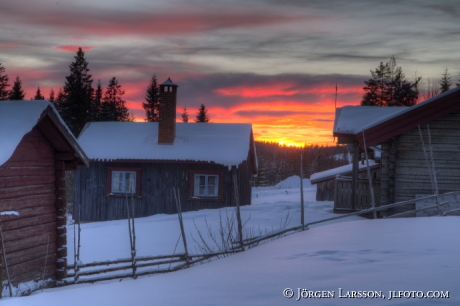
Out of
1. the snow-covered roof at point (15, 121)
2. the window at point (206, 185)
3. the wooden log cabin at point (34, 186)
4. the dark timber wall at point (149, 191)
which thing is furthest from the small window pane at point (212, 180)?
the snow-covered roof at point (15, 121)

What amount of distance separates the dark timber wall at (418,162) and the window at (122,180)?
12.4 metres

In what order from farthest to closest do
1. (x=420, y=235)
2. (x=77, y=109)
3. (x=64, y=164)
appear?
(x=77, y=109), (x=64, y=164), (x=420, y=235)

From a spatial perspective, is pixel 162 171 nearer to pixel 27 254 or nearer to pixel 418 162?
pixel 418 162

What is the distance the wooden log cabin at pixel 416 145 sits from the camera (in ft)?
45.5

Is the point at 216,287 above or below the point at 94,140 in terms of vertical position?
below

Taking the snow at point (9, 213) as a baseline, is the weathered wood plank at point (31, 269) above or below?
below

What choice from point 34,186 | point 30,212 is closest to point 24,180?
point 34,186

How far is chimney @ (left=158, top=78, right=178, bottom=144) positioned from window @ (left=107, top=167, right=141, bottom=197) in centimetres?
208

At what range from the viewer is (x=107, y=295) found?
633 centimetres

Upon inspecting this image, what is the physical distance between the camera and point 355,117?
1761 cm

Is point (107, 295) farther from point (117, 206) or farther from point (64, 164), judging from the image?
point (117, 206)

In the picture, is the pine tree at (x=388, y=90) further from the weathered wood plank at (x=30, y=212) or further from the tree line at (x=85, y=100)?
the weathered wood plank at (x=30, y=212)

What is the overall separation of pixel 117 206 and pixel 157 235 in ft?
24.2

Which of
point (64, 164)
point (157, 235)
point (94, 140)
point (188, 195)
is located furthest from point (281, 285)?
point (94, 140)
